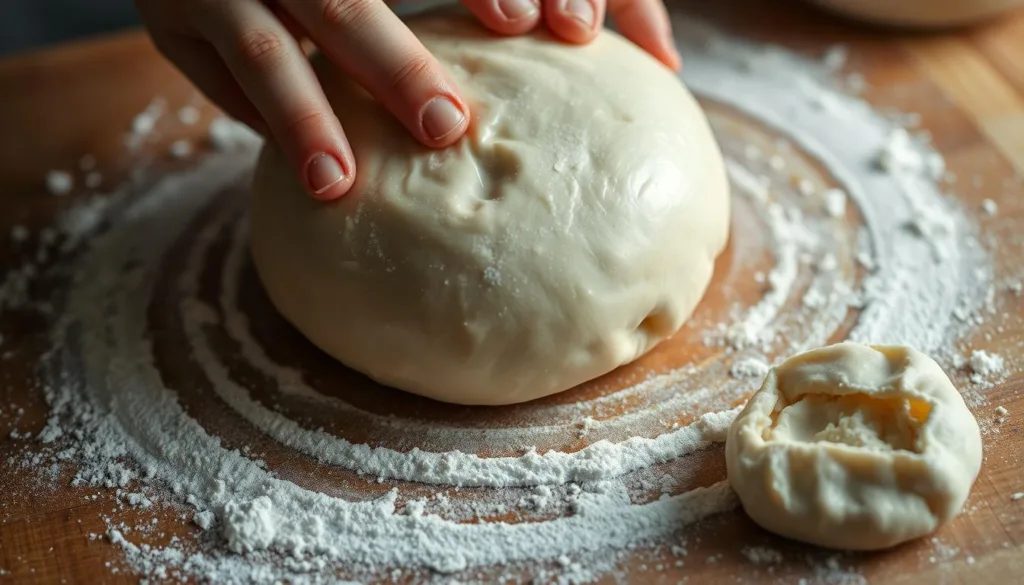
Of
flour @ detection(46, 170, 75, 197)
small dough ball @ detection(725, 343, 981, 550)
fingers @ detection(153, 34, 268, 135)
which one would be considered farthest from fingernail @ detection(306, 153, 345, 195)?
flour @ detection(46, 170, 75, 197)

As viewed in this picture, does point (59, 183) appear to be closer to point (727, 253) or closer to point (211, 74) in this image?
point (211, 74)

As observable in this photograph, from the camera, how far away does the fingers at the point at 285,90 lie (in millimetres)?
1311

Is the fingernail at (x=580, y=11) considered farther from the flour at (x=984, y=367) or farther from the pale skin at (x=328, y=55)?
the flour at (x=984, y=367)

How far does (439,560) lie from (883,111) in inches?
51.4

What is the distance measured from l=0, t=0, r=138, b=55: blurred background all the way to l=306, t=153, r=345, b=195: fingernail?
1189mm

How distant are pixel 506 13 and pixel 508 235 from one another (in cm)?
40

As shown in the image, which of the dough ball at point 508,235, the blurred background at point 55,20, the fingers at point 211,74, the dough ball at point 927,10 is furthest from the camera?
the blurred background at point 55,20

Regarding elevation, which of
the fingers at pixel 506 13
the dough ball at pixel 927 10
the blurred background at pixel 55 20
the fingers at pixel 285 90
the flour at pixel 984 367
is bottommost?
the blurred background at pixel 55 20

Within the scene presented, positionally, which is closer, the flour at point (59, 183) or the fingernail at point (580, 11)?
the fingernail at point (580, 11)

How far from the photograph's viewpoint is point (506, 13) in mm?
1451

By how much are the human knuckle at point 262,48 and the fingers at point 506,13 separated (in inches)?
11.6

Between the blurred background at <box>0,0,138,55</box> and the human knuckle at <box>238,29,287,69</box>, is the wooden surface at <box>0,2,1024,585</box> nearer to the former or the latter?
the blurred background at <box>0,0,138,55</box>

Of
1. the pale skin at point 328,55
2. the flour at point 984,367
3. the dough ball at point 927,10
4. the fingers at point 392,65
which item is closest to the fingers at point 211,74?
the pale skin at point 328,55

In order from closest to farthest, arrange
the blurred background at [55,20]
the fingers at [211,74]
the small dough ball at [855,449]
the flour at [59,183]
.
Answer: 1. the small dough ball at [855,449]
2. the fingers at [211,74]
3. the flour at [59,183]
4. the blurred background at [55,20]
